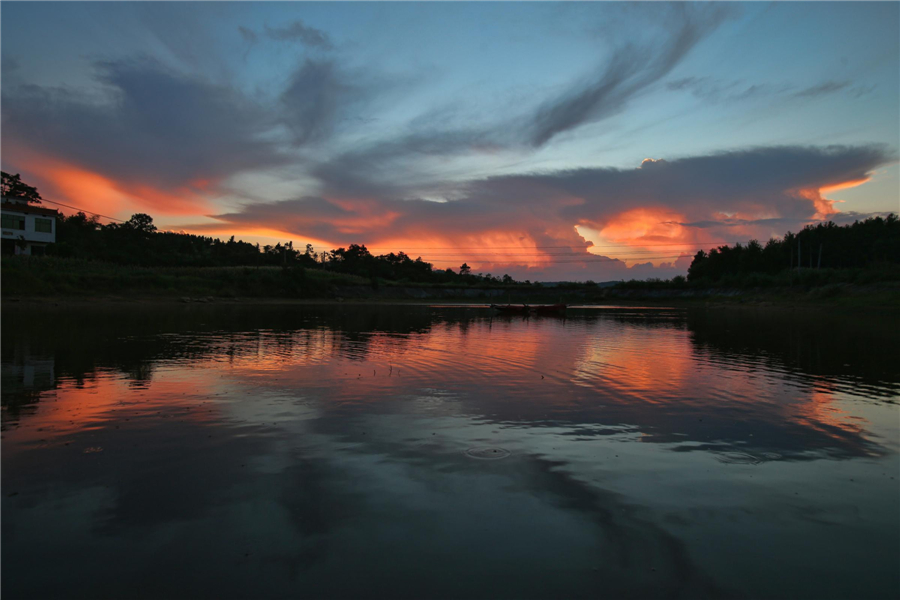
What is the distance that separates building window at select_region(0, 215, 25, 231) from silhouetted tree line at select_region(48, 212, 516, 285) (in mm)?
5929

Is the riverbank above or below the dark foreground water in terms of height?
above

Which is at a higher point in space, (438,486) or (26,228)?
(26,228)

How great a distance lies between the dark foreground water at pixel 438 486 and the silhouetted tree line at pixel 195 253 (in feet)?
272

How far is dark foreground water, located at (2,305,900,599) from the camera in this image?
5223 mm

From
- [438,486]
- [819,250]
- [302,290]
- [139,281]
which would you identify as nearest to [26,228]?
[139,281]

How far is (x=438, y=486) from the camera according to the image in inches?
293

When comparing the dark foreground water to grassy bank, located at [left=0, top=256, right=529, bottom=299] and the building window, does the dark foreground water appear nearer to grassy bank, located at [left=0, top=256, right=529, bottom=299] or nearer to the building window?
grassy bank, located at [left=0, top=256, right=529, bottom=299]

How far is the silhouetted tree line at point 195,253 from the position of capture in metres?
94.9

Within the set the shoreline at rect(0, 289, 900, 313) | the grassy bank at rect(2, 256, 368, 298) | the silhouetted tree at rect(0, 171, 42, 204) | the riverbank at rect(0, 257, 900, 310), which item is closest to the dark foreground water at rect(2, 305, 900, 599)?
the shoreline at rect(0, 289, 900, 313)

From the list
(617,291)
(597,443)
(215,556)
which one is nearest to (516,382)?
(597,443)

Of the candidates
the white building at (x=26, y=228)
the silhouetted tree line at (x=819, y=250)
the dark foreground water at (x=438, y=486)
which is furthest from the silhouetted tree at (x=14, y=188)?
the silhouetted tree line at (x=819, y=250)

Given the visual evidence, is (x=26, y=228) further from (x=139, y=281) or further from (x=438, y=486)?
(x=438, y=486)

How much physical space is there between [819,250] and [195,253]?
155m

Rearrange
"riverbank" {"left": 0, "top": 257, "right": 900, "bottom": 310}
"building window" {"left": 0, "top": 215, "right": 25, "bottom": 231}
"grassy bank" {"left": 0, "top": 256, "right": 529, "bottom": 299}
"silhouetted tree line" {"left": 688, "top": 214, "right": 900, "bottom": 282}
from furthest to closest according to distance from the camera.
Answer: "silhouetted tree line" {"left": 688, "top": 214, "right": 900, "bottom": 282}, "building window" {"left": 0, "top": 215, "right": 25, "bottom": 231}, "riverbank" {"left": 0, "top": 257, "right": 900, "bottom": 310}, "grassy bank" {"left": 0, "top": 256, "right": 529, "bottom": 299}
